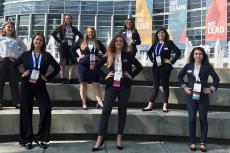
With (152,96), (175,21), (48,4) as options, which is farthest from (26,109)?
(48,4)

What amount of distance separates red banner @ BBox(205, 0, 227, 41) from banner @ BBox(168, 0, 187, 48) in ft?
16.9

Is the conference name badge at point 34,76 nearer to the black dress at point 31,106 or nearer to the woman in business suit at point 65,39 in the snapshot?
the black dress at point 31,106

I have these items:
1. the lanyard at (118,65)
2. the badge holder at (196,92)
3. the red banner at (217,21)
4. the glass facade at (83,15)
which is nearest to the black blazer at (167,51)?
the badge holder at (196,92)

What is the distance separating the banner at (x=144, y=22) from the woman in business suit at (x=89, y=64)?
2818cm

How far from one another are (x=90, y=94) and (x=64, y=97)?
59 cm

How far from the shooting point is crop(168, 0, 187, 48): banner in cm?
4434

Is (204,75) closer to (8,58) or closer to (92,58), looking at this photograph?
(92,58)

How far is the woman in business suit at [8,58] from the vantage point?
25.4ft

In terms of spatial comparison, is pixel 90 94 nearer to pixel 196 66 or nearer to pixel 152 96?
pixel 152 96

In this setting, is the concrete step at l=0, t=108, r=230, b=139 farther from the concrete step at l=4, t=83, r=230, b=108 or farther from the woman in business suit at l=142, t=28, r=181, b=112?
the concrete step at l=4, t=83, r=230, b=108

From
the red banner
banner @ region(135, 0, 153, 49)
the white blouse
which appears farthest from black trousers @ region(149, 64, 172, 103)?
the red banner

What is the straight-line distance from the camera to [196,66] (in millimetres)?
7109

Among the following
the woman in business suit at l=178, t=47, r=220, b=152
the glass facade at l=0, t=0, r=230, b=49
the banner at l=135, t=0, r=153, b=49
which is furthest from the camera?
the glass facade at l=0, t=0, r=230, b=49

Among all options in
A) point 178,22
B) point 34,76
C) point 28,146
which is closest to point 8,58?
point 34,76
